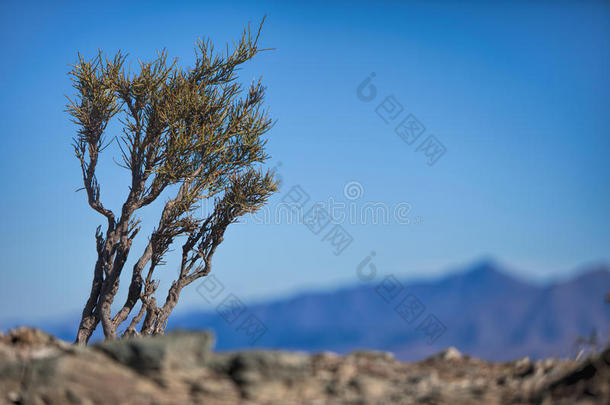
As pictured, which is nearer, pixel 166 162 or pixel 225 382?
pixel 225 382

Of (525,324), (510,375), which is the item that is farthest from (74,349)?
(525,324)

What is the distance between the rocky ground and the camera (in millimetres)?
7070

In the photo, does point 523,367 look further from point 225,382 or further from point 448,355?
point 225,382

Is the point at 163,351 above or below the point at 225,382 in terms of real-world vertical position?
above

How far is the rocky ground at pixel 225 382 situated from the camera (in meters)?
7.07

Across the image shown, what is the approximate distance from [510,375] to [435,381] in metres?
1.38

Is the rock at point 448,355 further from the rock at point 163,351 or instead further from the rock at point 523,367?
the rock at point 163,351

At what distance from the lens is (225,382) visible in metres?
7.19

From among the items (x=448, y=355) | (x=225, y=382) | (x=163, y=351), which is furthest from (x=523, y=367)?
(x=163, y=351)

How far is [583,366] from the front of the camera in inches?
319

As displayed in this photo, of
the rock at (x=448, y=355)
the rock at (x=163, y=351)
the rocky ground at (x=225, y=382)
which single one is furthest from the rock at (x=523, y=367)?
the rock at (x=163, y=351)

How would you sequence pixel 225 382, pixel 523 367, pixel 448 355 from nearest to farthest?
pixel 225 382
pixel 523 367
pixel 448 355

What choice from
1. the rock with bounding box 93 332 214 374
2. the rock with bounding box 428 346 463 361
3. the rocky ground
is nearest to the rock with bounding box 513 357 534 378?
the rocky ground

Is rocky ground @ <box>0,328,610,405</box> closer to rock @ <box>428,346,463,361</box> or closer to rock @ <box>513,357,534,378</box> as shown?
rock @ <box>513,357,534,378</box>
